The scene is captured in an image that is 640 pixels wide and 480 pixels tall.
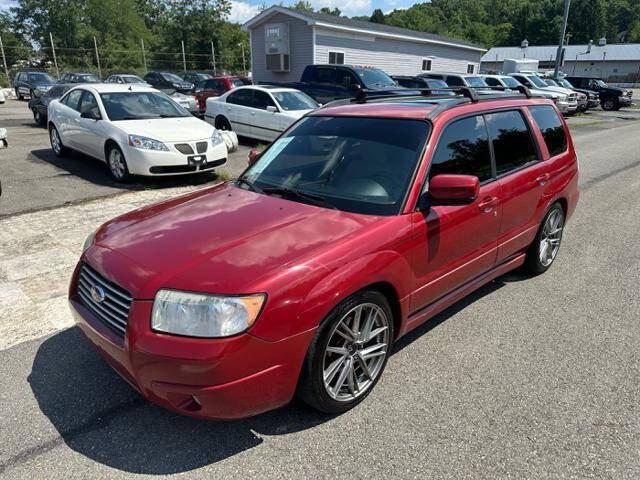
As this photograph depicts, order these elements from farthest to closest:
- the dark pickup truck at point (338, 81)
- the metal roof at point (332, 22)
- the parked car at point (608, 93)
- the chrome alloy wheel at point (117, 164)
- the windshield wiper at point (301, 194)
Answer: the parked car at point (608, 93) → the metal roof at point (332, 22) → the dark pickup truck at point (338, 81) → the chrome alloy wheel at point (117, 164) → the windshield wiper at point (301, 194)

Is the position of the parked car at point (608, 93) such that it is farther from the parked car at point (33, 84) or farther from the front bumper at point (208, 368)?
the front bumper at point (208, 368)

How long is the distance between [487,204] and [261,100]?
981cm

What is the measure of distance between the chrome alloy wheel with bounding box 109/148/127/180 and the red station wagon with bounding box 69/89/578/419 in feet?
16.1

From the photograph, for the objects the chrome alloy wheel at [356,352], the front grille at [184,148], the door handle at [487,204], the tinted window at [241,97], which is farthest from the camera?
the tinted window at [241,97]

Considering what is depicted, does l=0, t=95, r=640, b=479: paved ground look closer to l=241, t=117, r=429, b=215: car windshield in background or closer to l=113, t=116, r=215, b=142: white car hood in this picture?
l=241, t=117, r=429, b=215: car windshield in background

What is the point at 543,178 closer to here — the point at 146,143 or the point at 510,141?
the point at 510,141

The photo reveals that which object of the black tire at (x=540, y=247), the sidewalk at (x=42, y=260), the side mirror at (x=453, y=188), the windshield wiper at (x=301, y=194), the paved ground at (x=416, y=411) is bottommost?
the paved ground at (x=416, y=411)

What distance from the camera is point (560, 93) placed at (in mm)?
22578

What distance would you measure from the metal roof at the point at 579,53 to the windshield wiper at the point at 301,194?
7887 cm

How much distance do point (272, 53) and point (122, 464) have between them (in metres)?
24.2

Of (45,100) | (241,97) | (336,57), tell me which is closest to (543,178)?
(241,97)

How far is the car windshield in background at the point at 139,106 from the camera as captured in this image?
8.78 m

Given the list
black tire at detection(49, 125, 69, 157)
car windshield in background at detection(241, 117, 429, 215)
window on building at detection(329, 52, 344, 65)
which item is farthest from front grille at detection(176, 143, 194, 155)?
window on building at detection(329, 52, 344, 65)

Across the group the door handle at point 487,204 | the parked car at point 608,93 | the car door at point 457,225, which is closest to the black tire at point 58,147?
the car door at point 457,225
